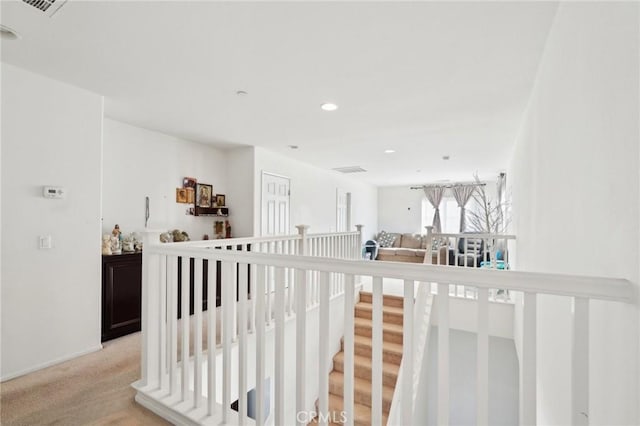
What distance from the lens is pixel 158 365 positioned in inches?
77.8

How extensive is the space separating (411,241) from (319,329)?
8214 mm

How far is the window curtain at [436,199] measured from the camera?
9.32 metres

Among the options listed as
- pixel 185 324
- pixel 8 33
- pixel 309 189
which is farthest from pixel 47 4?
pixel 309 189

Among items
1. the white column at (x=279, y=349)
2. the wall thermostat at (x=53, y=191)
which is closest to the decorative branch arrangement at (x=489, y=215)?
the white column at (x=279, y=349)

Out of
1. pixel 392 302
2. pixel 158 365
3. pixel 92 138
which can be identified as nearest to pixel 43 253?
pixel 92 138

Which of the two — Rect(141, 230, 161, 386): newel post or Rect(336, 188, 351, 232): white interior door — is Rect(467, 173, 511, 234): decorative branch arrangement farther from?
Rect(141, 230, 161, 386): newel post

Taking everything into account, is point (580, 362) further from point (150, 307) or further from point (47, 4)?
point (47, 4)

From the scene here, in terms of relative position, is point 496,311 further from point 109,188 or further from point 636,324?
point 109,188

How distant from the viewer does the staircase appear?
3.51 metres

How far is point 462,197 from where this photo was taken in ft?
29.4

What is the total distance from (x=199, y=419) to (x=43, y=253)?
76.4 inches

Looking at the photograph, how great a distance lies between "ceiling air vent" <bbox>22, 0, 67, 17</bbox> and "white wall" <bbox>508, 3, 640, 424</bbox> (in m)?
Answer: 2.54

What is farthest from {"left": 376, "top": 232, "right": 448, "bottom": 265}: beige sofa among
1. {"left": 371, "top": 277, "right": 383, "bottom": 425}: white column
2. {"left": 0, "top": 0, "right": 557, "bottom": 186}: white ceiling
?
{"left": 371, "top": 277, "right": 383, "bottom": 425}: white column

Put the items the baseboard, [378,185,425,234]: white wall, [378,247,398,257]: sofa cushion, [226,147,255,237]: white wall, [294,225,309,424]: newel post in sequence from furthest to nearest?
[378,185,425,234]: white wall → [378,247,398,257]: sofa cushion → [226,147,255,237]: white wall → the baseboard → [294,225,309,424]: newel post
